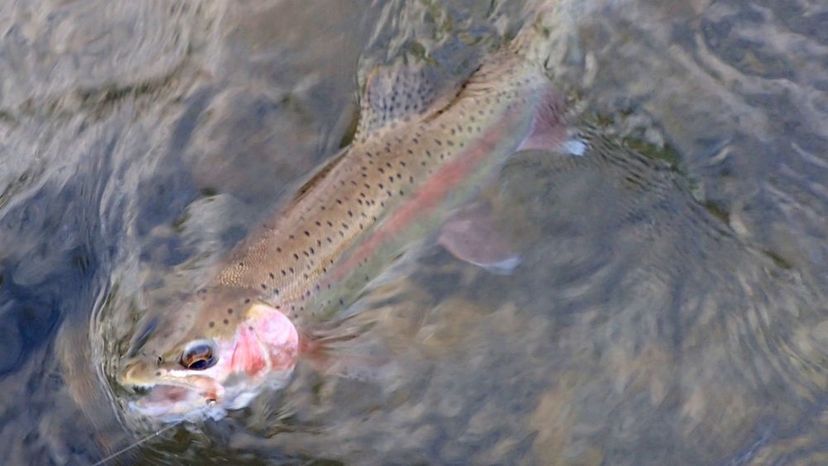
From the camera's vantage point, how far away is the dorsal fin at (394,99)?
166 inches

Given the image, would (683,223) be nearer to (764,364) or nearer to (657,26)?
(764,364)

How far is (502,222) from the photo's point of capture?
170 inches

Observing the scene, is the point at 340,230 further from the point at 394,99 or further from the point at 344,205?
the point at 394,99

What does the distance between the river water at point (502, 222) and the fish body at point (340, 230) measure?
6.5 inches

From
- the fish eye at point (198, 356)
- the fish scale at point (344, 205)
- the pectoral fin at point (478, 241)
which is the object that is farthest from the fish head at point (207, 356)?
the pectoral fin at point (478, 241)

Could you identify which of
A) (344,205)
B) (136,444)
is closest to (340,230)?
(344,205)

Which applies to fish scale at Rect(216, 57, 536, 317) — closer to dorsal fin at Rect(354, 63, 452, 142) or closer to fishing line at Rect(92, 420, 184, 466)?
dorsal fin at Rect(354, 63, 452, 142)

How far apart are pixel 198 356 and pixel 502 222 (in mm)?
1531

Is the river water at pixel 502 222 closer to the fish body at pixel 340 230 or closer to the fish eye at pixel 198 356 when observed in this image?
the fish body at pixel 340 230

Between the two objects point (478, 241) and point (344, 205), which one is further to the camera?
point (478, 241)

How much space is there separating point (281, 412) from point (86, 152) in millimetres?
2006

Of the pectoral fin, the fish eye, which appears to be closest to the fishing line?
the fish eye

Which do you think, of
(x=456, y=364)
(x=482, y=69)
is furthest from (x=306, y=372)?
(x=482, y=69)

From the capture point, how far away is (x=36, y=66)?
18.1ft
